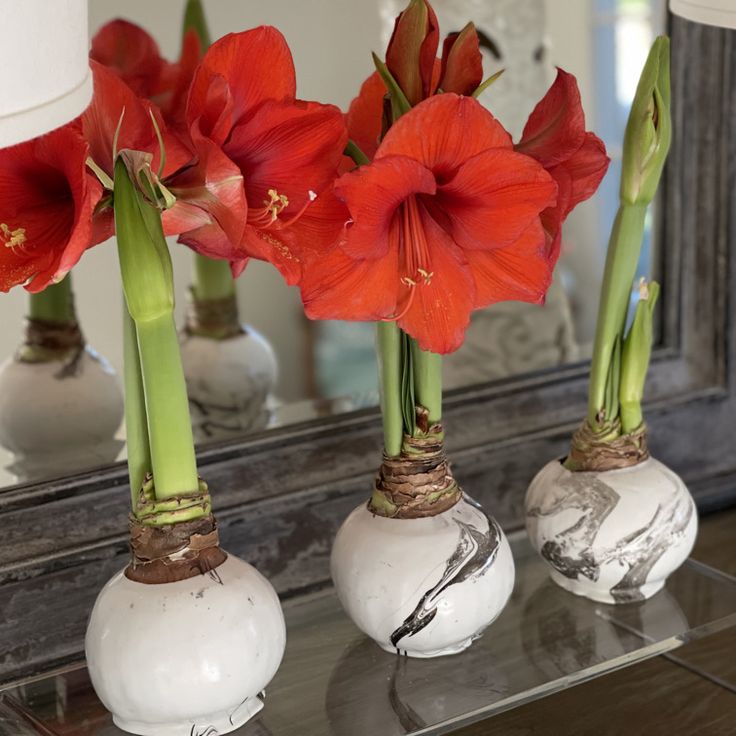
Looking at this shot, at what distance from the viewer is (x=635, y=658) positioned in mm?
708

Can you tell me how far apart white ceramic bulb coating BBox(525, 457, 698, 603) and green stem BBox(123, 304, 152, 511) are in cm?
27

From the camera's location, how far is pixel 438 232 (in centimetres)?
59

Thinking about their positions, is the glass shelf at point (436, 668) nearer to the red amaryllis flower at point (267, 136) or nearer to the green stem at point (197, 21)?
the red amaryllis flower at point (267, 136)

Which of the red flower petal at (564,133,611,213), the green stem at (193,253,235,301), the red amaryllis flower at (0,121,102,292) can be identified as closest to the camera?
the red amaryllis flower at (0,121,102,292)

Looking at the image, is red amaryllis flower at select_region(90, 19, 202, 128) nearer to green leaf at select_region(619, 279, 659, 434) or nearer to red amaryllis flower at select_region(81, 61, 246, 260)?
red amaryllis flower at select_region(81, 61, 246, 260)

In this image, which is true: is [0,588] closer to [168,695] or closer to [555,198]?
[168,695]

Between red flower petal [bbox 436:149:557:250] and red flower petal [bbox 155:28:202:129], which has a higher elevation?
red flower petal [bbox 155:28:202:129]

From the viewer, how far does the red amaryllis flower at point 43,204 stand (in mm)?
521

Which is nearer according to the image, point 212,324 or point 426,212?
point 426,212

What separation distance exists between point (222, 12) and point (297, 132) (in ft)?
0.59

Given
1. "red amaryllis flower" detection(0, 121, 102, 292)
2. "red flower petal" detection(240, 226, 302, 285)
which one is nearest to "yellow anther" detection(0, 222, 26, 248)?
"red amaryllis flower" detection(0, 121, 102, 292)

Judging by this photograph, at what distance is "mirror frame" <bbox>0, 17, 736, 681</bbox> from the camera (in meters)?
0.70

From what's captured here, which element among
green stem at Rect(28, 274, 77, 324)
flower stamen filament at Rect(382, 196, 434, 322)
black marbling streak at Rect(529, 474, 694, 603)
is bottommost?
black marbling streak at Rect(529, 474, 694, 603)

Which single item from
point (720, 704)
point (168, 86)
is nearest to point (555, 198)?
point (168, 86)
